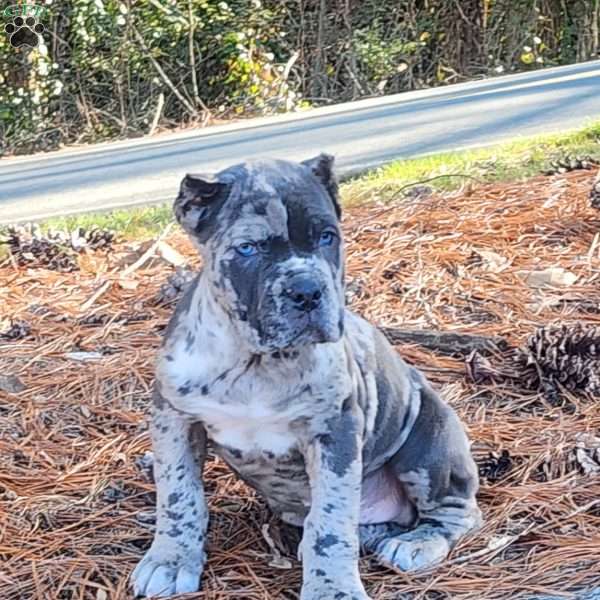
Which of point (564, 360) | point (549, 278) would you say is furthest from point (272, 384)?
point (549, 278)

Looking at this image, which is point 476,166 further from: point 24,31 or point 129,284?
point 24,31

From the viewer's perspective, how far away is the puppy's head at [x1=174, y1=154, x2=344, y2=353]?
2773 mm

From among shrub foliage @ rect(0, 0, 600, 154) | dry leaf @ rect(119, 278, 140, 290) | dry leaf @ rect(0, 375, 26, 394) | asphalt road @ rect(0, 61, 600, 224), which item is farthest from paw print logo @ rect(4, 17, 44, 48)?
dry leaf @ rect(0, 375, 26, 394)

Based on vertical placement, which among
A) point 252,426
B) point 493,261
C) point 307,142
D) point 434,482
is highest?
point 252,426

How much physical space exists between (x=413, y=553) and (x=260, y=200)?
1089 millimetres

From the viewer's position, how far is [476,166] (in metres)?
7.46

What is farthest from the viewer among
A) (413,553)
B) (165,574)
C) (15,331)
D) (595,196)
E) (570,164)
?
(570,164)

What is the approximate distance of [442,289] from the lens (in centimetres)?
522

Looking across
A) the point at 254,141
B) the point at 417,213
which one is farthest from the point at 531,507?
the point at 254,141

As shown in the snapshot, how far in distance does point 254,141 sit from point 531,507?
25.0ft

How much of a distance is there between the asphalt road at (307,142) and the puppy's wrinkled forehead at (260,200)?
492 cm

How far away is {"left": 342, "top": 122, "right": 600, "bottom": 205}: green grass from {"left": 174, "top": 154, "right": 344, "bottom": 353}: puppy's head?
151 inches

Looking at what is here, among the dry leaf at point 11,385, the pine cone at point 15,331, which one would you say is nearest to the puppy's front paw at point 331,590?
the dry leaf at point 11,385

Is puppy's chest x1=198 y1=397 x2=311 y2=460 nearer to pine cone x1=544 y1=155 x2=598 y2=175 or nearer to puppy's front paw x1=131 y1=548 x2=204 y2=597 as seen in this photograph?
puppy's front paw x1=131 y1=548 x2=204 y2=597
